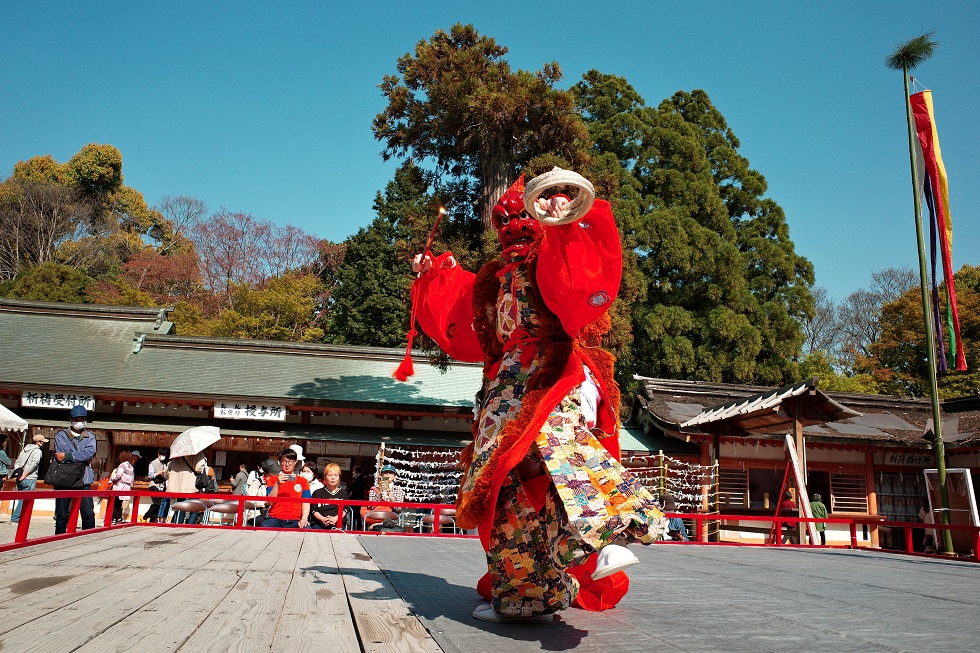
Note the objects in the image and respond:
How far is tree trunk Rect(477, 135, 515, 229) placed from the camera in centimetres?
1186

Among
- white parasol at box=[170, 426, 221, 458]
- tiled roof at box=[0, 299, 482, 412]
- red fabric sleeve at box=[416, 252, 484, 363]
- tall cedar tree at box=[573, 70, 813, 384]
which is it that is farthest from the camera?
tall cedar tree at box=[573, 70, 813, 384]

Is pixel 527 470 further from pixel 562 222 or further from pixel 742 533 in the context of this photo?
pixel 742 533

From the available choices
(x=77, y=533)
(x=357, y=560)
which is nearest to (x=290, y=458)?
(x=77, y=533)

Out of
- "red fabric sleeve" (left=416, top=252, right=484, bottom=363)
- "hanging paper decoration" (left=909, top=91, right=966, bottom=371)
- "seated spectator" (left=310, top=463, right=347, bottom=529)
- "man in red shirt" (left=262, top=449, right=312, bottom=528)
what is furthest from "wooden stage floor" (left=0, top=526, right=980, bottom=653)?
"hanging paper decoration" (left=909, top=91, right=966, bottom=371)

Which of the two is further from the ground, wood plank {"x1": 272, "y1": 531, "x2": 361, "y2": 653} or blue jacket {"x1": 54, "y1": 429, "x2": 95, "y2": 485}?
blue jacket {"x1": 54, "y1": 429, "x2": 95, "y2": 485}

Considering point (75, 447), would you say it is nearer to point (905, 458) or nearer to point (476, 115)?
point (476, 115)

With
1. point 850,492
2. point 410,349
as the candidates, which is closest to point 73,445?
point 410,349

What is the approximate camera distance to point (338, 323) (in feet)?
85.7

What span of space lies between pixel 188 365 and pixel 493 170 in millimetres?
8764

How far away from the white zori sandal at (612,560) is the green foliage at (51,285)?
26310 mm

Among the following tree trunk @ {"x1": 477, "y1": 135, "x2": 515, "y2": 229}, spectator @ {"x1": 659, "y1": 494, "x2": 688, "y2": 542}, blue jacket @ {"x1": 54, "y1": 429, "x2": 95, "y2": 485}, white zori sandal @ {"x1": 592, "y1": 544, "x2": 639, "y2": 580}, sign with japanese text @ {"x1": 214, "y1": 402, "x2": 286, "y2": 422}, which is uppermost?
tree trunk @ {"x1": 477, "y1": 135, "x2": 515, "y2": 229}

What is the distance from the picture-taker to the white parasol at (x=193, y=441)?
11.4 metres

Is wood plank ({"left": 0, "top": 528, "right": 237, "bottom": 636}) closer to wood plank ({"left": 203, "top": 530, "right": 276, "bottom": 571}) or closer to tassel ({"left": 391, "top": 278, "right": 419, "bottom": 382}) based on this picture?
wood plank ({"left": 203, "top": 530, "right": 276, "bottom": 571})

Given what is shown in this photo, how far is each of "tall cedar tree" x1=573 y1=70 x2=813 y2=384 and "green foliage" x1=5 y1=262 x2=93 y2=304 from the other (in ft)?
60.9
